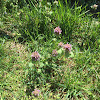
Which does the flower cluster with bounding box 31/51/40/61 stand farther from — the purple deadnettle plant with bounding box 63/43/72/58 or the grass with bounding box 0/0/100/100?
the purple deadnettle plant with bounding box 63/43/72/58

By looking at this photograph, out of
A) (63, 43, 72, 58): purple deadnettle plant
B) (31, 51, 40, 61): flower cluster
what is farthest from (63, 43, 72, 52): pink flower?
(31, 51, 40, 61): flower cluster

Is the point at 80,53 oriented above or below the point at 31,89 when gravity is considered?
above

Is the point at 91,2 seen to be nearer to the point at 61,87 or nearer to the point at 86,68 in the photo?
the point at 86,68

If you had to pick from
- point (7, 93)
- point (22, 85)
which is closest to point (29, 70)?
point (22, 85)

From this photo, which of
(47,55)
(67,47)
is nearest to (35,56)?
(47,55)

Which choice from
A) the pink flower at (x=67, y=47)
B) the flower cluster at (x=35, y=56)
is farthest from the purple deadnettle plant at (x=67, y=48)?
the flower cluster at (x=35, y=56)

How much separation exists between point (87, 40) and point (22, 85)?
1464 mm

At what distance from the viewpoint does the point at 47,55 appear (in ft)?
7.39

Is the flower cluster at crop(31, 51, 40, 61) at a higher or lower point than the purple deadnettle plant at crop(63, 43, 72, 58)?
lower

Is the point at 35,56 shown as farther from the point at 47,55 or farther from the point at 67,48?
the point at 67,48

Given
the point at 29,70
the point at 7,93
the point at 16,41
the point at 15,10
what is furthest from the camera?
the point at 15,10

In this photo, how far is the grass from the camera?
81.2 inches

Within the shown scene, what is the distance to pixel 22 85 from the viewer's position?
2143 mm

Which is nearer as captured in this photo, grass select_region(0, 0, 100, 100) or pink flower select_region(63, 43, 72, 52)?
pink flower select_region(63, 43, 72, 52)
